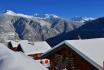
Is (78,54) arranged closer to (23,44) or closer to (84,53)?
(84,53)

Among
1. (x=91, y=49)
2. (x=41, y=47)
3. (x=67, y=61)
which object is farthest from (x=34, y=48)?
(x=91, y=49)

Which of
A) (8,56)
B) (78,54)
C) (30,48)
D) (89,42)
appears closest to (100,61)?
(78,54)

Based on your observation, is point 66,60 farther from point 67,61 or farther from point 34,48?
point 34,48

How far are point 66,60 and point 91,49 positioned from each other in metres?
2.66

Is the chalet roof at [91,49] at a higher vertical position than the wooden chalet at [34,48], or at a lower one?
higher

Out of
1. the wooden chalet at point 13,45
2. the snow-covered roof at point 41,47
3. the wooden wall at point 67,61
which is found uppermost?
the wooden wall at point 67,61

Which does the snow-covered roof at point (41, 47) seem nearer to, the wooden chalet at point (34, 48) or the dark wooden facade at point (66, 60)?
the wooden chalet at point (34, 48)

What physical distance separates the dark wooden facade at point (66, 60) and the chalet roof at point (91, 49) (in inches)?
15.7

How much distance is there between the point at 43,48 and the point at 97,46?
51.3 meters

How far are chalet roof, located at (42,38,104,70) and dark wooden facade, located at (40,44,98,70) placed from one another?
398 mm

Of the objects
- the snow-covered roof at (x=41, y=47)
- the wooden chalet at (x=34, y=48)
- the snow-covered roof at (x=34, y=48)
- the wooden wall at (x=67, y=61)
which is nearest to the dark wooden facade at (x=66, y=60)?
the wooden wall at (x=67, y=61)

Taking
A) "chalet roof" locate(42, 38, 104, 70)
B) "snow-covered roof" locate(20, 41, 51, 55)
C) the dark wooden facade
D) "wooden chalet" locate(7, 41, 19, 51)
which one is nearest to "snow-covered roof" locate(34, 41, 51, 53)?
"snow-covered roof" locate(20, 41, 51, 55)

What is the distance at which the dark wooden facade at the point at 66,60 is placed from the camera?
66.1ft

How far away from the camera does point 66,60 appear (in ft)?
71.7
